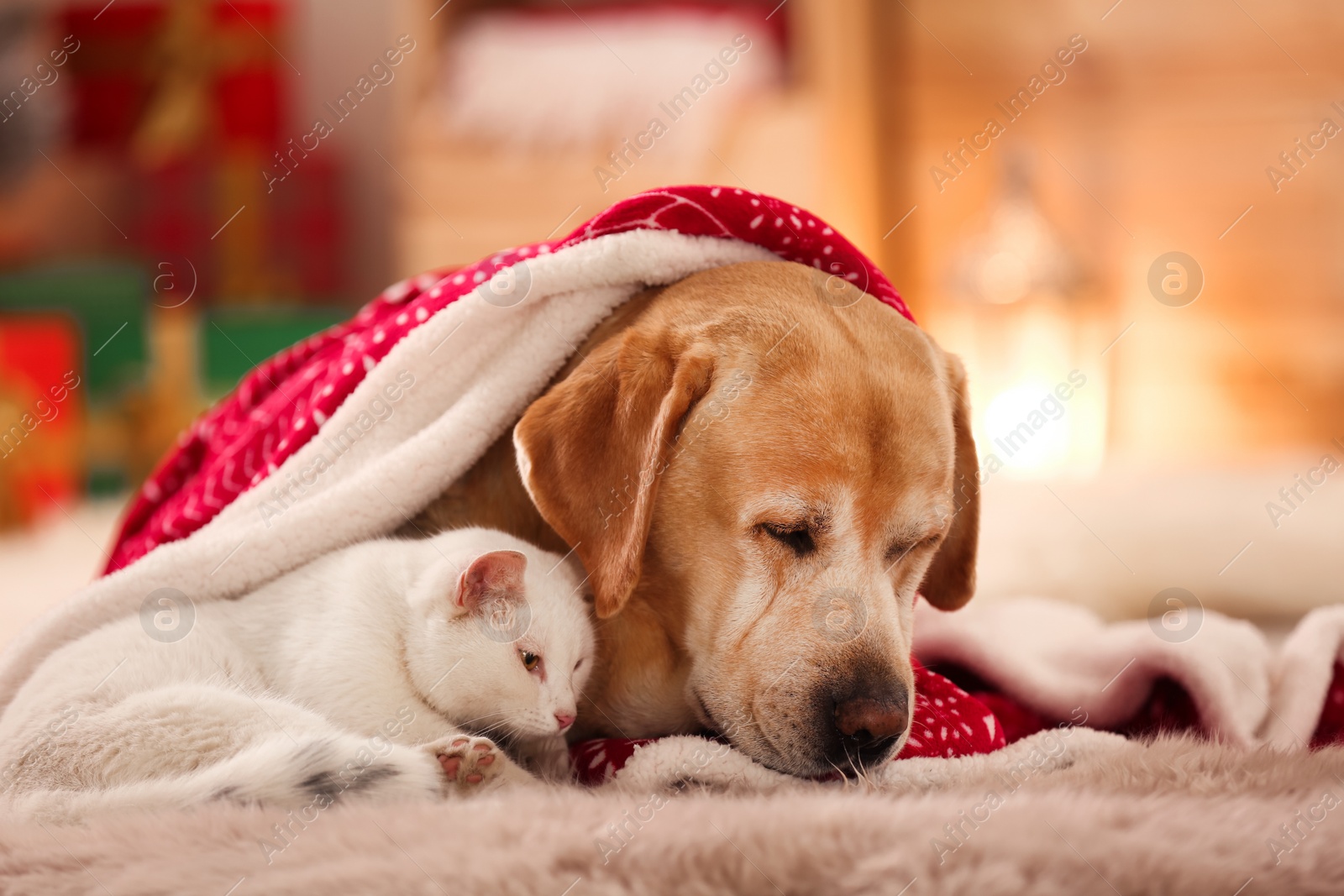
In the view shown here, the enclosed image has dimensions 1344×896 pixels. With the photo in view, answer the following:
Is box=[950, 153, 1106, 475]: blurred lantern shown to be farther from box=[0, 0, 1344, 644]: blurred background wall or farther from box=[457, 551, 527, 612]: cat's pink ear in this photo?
box=[457, 551, 527, 612]: cat's pink ear

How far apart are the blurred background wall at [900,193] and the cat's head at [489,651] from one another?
2681 millimetres

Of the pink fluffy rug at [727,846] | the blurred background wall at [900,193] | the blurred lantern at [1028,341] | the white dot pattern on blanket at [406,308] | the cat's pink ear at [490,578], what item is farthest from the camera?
the blurred background wall at [900,193]

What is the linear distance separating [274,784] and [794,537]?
1.64 feet

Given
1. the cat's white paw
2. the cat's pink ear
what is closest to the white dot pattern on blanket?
the cat's pink ear

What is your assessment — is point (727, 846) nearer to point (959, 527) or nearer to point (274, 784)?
point (274, 784)

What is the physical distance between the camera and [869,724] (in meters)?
0.97

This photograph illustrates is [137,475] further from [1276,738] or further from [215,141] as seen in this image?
[1276,738]

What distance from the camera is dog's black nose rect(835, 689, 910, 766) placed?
976mm

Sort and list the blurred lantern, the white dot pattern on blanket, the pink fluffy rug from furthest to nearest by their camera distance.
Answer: the blurred lantern < the white dot pattern on blanket < the pink fluffy rug

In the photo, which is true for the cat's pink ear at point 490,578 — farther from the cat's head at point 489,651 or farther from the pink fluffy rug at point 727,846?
the pink fluffy rug at point 727,846

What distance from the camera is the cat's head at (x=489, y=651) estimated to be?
996 mm

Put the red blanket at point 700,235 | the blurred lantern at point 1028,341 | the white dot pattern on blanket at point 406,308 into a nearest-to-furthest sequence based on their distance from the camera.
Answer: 1. the red blanket at point 700,235
2. the white dot pattern on blanket at point 406,308
3. the blurred lantern at point 1028,341

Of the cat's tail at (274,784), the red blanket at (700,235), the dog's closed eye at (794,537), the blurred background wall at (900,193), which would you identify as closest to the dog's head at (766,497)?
the dog's closed eye at (794,537)

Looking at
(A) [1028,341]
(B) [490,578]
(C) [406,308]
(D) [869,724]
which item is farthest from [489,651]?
(A) [1028,341]
